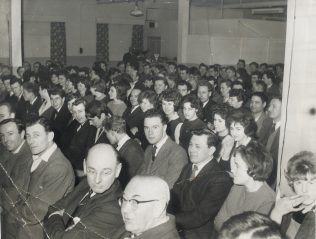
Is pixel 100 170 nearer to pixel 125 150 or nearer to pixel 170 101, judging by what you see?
pixel 125 150

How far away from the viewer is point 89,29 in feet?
43.0

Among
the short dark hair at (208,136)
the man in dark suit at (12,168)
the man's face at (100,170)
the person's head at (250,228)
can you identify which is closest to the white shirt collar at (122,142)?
the man in dark suit at (12,168)

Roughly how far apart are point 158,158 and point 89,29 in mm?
10754

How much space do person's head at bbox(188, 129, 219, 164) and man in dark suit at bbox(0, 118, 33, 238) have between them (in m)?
1.15

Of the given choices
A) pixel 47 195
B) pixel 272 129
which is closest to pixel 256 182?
pixel 47 195

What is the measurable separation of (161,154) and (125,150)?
33 centimetres

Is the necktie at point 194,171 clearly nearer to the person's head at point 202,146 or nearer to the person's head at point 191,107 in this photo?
the person's head at point 202,146

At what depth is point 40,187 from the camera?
258cm

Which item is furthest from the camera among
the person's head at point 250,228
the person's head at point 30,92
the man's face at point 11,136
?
the person's head at point 30,92

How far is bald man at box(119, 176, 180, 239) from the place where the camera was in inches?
64.5

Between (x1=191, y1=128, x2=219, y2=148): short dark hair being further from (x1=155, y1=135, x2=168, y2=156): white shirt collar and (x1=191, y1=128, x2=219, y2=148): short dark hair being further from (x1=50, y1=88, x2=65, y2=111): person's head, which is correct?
(x1=50, y1=88, x2=65, y2=111): person's head

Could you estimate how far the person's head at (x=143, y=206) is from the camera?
1.64 metres

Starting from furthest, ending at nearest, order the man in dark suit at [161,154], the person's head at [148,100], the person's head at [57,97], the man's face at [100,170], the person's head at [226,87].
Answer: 1. the person's head at [226,87]
2. the person's head at [57,97]
3. the person's head at [148,100]
4. the man in dark suit at [161,154]
5. the man's face at [100,170]

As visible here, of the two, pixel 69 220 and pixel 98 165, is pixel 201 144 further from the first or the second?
pixel 69 220
